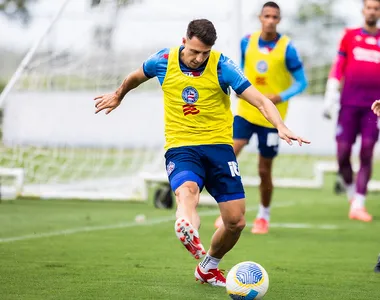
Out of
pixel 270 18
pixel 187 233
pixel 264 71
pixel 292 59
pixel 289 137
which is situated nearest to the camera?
pixel 187 233

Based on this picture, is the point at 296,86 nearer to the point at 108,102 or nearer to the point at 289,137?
the point at 108,102

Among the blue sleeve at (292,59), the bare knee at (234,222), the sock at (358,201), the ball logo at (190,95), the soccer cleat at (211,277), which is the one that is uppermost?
the blue sleeve at (292,59)

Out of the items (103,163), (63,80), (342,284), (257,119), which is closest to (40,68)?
(63,80)

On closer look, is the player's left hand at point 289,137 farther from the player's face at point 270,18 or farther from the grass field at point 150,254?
the player's face at point 270,18

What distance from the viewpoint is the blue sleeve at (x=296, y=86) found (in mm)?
10273

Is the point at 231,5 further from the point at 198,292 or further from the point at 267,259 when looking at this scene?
the point at 198,292

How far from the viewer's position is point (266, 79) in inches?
418

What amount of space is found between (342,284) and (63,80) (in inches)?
329

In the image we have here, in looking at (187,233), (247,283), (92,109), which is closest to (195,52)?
(187,233)

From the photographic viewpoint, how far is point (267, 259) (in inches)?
331

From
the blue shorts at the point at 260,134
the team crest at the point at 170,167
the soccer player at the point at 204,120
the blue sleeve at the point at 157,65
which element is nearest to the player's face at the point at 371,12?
the blue shorts at the point at 260,134

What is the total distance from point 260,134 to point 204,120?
352 centimetres

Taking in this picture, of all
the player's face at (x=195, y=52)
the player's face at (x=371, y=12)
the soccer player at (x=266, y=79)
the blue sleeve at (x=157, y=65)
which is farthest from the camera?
the player's face at (x=371, y=12)

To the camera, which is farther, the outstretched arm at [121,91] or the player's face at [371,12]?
the player's face at [371,12]
